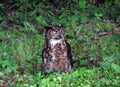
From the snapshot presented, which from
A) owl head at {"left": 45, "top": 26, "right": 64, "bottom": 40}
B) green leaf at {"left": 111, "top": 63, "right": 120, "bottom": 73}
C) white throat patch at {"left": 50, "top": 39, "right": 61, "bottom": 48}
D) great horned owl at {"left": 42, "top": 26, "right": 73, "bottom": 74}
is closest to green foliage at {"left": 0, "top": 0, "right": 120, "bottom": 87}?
green leaf at {"left": 111, "top": 63, "right": 120, "bottom": 73}

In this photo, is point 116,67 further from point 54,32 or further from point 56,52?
point 54,32

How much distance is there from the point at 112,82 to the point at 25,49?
1807mm

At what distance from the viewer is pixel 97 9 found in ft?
24.7

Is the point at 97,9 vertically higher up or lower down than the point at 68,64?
higher up

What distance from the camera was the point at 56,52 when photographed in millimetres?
5230

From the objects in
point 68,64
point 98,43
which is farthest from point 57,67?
point 98,43

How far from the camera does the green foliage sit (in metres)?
5.11

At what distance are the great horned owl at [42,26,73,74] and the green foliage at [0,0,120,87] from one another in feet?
0.44

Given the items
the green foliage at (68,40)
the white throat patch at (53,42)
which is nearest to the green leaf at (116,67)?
the green foliage at (68,40)

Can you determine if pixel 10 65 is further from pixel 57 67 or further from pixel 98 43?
pixel 98 43

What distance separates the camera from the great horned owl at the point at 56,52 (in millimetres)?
5133

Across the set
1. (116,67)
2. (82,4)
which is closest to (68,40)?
(82,4)

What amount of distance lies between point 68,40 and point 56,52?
4.60 feet

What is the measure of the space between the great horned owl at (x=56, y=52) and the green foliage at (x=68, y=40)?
0.13 metres
